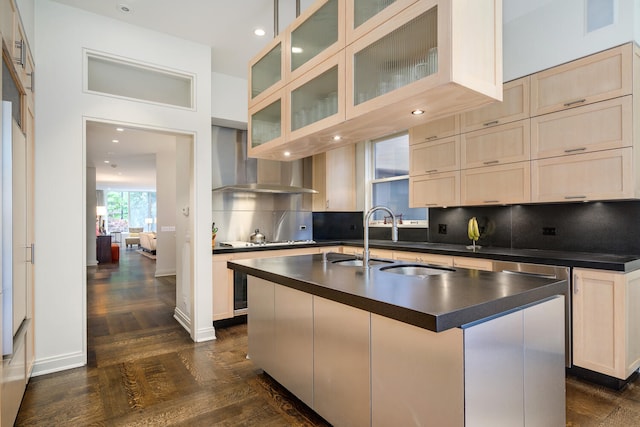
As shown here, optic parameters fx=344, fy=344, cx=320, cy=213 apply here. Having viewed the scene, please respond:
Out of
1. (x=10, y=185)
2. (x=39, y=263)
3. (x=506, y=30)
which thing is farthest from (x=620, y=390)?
(x=39, y=263)

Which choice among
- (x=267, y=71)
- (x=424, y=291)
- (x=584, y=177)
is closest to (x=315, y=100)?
(x=267, y=71)

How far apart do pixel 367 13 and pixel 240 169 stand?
3137 millimetres

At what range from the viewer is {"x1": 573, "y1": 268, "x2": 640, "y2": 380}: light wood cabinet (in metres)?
2.28

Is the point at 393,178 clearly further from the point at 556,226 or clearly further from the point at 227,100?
the point at 227,100

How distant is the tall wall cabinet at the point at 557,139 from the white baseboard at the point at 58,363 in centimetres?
365

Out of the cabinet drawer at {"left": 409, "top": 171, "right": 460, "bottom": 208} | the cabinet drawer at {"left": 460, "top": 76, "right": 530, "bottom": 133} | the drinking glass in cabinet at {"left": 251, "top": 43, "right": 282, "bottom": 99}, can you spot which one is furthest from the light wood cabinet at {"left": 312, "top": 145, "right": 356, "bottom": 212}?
the drinking glass in cabinet at {"left": 251, "top": 43, "right": 282, "bottom": 99}

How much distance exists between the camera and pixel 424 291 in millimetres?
1474

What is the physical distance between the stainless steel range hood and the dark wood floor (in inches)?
69.9

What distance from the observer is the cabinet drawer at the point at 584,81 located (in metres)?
2.40

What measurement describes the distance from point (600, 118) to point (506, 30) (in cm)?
122

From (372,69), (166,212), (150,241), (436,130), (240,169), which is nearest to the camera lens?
(372,69)

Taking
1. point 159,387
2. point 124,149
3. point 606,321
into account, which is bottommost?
point 159,387

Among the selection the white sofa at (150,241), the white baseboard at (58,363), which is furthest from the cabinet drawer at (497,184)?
the white sofa at (150,241)

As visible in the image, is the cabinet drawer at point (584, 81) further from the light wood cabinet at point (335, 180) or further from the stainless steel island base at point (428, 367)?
the light wood cabinet at point (335, 180)
